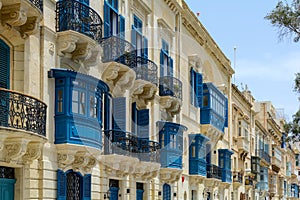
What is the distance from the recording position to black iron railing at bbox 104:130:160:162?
20.1 meters

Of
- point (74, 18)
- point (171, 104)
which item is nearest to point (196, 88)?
point (171, 104)

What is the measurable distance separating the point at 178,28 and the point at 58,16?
44.9ft

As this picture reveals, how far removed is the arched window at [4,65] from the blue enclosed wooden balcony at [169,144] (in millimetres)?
11601

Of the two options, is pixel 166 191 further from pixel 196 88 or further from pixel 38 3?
pixel 38 3

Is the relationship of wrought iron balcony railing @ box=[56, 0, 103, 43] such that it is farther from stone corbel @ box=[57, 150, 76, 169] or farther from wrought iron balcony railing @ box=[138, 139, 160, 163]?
wrought iron balcony railing @ box=[138, 139, 160, 163]

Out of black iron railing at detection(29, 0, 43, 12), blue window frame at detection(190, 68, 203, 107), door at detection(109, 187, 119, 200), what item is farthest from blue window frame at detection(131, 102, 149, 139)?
black iron railing at detection(29, 0, 43, 12)

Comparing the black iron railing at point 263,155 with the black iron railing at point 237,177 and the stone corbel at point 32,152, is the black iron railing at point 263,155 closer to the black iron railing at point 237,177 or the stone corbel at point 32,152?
the black iron railing at point 237,177

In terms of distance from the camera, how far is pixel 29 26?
15039 mm

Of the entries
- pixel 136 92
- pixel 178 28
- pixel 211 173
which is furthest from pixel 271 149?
pixel 136 92

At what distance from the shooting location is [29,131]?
13.8 meters

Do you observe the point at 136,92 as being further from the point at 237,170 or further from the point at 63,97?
the point at 237,170

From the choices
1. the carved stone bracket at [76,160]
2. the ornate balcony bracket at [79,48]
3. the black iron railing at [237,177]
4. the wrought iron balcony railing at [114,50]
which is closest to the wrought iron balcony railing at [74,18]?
the ornate balcony bracket at [79,48]

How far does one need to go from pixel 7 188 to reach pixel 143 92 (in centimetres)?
988

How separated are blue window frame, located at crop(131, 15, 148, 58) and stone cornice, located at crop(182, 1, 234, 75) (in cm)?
631
